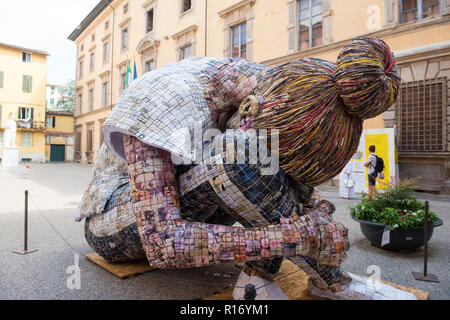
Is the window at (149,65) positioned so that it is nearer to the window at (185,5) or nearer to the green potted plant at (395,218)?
the window at (185,5)

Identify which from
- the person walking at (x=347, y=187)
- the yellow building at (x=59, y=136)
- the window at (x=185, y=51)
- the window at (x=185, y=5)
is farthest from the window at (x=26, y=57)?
the person walking at (x=347, y=187)

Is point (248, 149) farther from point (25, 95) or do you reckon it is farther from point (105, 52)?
point (25, 95)

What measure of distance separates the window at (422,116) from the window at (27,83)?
3021 cm

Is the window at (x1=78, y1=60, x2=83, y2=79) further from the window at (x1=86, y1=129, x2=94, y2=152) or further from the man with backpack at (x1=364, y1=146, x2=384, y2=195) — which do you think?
the man with backpack at (x1=364, y1=146, x2=384, y2=195)

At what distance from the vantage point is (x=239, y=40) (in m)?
11.8

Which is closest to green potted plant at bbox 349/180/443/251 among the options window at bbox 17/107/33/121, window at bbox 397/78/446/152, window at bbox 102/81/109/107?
window at bbox 397/78/446/152

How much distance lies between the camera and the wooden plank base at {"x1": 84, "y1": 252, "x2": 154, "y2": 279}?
6.46ft

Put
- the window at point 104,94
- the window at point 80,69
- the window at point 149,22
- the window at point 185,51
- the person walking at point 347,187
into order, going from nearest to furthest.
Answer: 1. the person walking at point 347,187
2. the window at point 185,51
3. the window at point 149,22
4. the window at point 104,94
5. the window at point 80,69

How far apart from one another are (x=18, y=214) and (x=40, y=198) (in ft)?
5.99

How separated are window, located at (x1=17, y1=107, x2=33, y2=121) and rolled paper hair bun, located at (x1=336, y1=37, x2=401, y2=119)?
105 ft

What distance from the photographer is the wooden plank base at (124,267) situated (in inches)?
77.5

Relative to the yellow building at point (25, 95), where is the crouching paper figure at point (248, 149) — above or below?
below

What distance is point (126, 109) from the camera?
130cm
